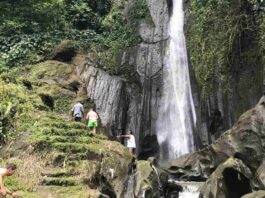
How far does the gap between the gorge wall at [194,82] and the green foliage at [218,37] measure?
4cm

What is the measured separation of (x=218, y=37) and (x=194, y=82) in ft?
13.0

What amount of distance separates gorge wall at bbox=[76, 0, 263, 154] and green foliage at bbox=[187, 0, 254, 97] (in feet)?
0.14

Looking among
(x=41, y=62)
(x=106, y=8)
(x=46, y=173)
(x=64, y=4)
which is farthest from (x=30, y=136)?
(x=106, y=8)

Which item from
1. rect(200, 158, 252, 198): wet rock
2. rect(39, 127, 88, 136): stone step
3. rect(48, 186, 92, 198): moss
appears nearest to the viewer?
rect(48, 186, 92, 198): moss

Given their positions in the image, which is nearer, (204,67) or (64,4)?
(204,67)

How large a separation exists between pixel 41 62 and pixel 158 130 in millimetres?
6888

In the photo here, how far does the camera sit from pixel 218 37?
20.5 metres

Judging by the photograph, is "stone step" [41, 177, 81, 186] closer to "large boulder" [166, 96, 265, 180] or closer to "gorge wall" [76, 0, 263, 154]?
"large boulder" [166, 96, 265, 180]

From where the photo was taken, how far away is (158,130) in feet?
76.1

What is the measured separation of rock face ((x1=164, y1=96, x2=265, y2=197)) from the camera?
1376cm

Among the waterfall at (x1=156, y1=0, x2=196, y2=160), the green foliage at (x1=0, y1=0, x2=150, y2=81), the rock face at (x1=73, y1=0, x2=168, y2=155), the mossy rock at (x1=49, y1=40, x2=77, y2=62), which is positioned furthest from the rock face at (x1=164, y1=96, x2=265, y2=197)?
the mossy rock at (x1=49, y1=40, x2=77, y2=62)

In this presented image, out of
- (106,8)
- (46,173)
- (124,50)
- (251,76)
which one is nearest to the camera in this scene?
(46,173)

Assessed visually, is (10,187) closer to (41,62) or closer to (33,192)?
(33,192)

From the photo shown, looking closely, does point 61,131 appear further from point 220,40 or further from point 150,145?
point 150,145
